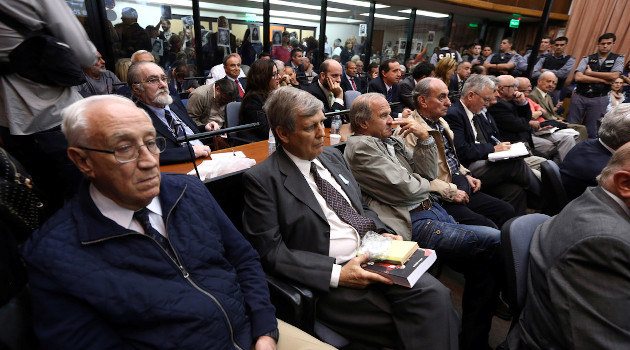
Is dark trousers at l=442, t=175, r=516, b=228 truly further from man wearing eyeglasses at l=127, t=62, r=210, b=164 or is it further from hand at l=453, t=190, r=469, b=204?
man wearing eyeglasses at l=127, t=62, r=210, b=164

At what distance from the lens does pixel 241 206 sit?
1.83 metres

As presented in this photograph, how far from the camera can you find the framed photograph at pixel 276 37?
26.5ft

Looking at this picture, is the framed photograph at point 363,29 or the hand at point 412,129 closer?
the hand at point 412,129

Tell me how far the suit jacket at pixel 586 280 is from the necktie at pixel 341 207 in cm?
77

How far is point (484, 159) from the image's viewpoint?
10.2ft

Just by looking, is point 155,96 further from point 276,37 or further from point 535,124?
point 276,37

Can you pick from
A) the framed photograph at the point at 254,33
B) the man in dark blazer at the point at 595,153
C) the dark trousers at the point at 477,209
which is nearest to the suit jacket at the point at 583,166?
the man in dark blazer at the point at 595,153

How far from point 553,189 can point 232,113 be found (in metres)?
2.95

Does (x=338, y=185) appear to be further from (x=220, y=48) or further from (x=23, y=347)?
(x=220, y=48)

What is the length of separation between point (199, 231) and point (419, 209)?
150cm

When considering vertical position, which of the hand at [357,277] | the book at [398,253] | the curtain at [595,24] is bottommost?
the hand at [357,277]

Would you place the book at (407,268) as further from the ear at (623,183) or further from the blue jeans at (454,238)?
the ear at (623,183)

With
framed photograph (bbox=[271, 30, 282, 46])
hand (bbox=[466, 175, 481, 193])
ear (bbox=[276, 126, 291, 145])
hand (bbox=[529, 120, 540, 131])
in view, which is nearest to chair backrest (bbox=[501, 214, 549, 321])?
ear (bbox=[276, 126, 291, 145])

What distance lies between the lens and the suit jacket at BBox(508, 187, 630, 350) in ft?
3.57
